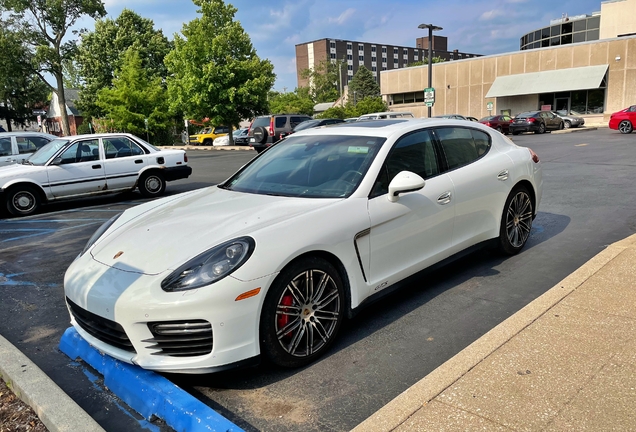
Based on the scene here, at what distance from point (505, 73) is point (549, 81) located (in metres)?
4.49

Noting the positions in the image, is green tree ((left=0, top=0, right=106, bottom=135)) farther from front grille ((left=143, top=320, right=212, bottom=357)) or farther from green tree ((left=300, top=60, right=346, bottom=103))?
green tree ((left=300, top=60, right=346, bottom=103))

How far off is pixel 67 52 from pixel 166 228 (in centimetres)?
5038

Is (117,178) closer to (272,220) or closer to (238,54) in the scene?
(272,220)

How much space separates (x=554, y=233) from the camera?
654cm

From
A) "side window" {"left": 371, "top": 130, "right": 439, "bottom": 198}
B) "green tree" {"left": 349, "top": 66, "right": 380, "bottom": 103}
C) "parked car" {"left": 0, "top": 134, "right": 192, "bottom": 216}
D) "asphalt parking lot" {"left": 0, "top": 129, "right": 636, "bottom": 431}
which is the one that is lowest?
"asphalt parking lot" {"left": 0, "top": 129, "right": 636, "bottom": 431}

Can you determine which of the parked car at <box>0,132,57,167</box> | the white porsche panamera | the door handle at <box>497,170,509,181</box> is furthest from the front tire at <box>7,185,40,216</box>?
the door handle at <box>497,170,509,181</box>

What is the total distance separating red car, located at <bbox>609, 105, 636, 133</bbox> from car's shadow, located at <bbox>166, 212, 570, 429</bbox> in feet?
73.4

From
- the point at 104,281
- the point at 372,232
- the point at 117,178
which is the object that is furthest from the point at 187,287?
the point at 117,178

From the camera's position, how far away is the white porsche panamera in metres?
2.94

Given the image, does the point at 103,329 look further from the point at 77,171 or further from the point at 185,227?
the point at 77,171

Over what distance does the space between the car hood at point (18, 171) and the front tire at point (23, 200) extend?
23 cm

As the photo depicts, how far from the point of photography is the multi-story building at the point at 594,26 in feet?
156

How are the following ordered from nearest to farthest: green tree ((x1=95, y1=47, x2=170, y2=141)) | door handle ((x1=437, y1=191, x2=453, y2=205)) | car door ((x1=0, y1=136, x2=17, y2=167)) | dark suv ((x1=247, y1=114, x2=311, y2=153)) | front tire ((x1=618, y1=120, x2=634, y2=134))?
door handle ((x1=437, y1=191, x2=453, y2=205)) → car door ((x1=0, y1=136, x2=17, y2=167)) → dark suv ((x1=247, y1=114, x2=311, y2=153)) → front tire ((x1=618, y1=120, x2=634, y2=134)) → green tree ((x1=95, y1=47, x2=170, y2=141))

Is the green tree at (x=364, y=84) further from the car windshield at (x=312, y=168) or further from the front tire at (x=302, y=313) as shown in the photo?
the front tire at (x=302, y=313)
